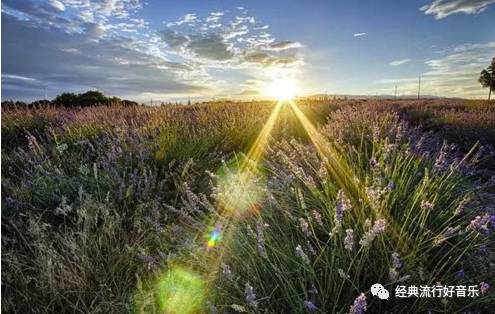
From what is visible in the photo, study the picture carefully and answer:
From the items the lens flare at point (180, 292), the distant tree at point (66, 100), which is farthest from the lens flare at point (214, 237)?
the distant tree at point (66, 100)

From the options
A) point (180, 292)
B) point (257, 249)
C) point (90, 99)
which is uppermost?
point (90, 99)

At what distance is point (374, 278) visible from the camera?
6.56 feet

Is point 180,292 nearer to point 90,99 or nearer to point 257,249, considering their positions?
point 257,249

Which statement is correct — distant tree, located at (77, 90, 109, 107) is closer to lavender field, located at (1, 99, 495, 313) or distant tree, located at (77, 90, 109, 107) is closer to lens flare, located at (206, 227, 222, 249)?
lavender field, located at (1, 99, 495, 313)

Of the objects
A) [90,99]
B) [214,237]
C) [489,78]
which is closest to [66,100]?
[90,99]

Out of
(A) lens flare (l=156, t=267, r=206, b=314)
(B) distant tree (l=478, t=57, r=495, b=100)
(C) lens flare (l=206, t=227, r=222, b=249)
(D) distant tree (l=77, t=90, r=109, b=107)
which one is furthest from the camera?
(B) distant tree (l=478, t=57, r=495, b=100)

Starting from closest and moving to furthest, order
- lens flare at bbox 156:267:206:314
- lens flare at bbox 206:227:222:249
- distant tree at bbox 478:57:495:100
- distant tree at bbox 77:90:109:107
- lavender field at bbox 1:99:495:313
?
1. lavender field at bbox 1:99:495:313
2. lens flare at bbox 156:267:206:314
3. lens flare at bbox 206:227:222:249
4. distant tree at bbox 77:90:109:107
5. distant tree at bbox 478:57:495:100

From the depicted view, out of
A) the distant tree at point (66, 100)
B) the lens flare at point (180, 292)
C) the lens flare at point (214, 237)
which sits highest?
the distant tree at point (66, 100)

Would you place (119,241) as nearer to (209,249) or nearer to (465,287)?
(209,249)

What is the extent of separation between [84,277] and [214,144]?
3.38m

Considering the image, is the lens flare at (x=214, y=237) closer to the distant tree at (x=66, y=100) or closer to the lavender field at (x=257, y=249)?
the lavender field at (x=257, y=249)

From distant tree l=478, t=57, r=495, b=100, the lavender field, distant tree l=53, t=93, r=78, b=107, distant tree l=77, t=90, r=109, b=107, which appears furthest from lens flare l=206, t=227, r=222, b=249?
Answer: distant tree l=478, t=57, r=495, b=100

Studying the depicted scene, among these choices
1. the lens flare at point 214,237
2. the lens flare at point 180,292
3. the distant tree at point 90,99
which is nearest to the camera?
the lens flare at point 180,292

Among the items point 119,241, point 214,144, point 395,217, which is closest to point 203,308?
point 119,241
